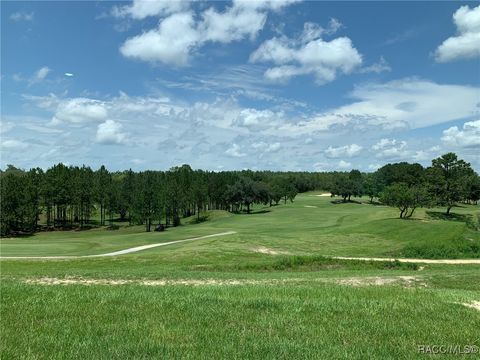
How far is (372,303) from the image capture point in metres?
10.5

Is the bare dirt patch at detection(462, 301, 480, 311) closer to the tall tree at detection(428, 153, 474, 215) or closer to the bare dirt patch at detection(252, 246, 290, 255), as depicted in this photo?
the bare dirt patch at detection(252, 246, 290, 255)

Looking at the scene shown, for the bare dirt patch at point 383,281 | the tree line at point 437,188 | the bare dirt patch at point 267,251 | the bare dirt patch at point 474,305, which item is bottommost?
the bare dirt patch at point 267,251

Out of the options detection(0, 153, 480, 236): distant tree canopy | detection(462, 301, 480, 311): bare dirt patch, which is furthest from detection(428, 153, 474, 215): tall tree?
detection(462, 301, 480, 311): bare dirt patch

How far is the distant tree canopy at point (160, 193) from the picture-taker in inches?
3398

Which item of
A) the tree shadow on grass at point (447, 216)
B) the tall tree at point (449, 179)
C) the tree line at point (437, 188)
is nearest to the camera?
the tree line at point (437, 188)

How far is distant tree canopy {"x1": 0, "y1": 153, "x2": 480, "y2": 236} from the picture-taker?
283 feet

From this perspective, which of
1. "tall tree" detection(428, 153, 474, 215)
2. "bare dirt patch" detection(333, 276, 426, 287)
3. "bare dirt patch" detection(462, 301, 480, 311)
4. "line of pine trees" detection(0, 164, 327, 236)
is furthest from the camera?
"line of pine trees" detection(0, 164, 327, 236)

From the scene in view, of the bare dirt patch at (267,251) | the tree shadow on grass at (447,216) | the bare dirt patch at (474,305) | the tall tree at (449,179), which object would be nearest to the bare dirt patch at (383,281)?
the bare dirt patch at (474,305)

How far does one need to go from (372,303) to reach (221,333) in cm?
450

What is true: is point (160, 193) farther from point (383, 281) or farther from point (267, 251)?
point (383, 281)

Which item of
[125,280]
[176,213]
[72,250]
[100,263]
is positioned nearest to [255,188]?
[176,213]

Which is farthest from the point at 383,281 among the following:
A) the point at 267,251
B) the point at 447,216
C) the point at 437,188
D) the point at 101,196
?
the point at 101,196

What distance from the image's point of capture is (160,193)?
102m

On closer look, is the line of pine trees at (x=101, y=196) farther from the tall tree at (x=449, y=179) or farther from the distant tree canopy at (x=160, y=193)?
the tall tree at (x=449, y=179)
